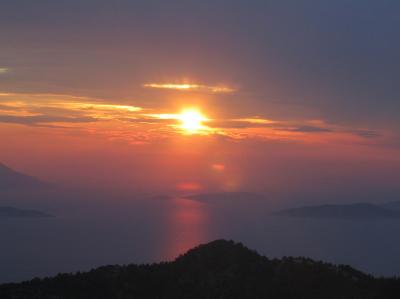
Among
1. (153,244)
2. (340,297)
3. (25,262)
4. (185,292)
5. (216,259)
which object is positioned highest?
(153,244)

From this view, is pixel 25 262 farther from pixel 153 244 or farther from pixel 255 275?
pixel 255 275

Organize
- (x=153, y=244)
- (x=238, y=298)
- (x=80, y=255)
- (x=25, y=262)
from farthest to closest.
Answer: (x=153, y=244) → (x=80, y=255) → (x=25, y=262) → (x=238, y=298)

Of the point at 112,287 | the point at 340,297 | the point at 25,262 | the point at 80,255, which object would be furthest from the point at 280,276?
the point at 80,255

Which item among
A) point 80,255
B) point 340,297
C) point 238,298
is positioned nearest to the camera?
point 340,297

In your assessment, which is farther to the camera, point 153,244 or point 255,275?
point 153,244

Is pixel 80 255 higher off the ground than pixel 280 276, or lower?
higher

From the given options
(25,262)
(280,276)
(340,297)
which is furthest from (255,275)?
(25,262)
